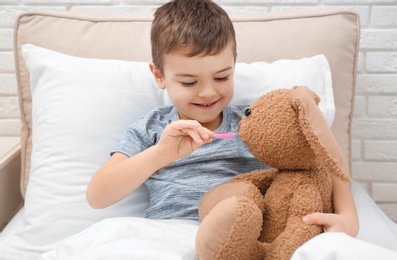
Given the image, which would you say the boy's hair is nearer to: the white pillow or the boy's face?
the boy's face

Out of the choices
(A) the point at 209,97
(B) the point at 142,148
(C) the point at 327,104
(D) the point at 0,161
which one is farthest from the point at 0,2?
(C) the point at 327,104

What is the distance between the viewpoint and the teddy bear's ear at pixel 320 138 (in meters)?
0.87

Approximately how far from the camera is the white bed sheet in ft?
2.43

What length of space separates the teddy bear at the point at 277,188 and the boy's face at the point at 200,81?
13 centimetres

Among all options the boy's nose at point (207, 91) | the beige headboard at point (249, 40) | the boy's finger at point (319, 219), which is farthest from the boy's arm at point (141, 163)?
the beige headboard at point (249, 40)

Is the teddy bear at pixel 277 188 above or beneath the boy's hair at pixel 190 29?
beneath

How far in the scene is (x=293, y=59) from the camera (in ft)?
4.43

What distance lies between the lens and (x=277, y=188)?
940mm

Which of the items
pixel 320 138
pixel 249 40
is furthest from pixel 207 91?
pixel 249 40

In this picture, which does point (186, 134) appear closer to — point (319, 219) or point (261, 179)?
point (261, 179)

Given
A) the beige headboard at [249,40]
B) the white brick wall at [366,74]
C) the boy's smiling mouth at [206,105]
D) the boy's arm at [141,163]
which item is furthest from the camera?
the white brick wall at [366,74]

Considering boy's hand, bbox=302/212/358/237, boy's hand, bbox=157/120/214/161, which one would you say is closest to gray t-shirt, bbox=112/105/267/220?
boy's hand, bbox=157/120/214/161

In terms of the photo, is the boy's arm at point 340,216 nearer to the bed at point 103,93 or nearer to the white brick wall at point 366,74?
the bed at point 103,93

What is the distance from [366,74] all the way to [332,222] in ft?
2.67
